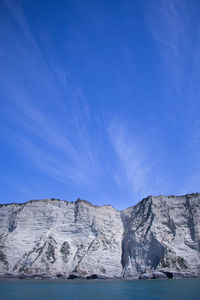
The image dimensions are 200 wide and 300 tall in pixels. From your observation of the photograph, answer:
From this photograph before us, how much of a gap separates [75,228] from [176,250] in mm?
26474

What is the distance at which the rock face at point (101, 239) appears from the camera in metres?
49.0

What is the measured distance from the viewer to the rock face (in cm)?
4903

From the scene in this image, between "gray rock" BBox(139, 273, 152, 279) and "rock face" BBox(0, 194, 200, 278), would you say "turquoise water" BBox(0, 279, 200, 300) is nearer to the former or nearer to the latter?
"gray rock" BBox(139, 273, 152, 279)

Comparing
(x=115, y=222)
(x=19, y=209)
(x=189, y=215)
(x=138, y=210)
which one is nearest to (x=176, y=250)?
(x=189, y=215)

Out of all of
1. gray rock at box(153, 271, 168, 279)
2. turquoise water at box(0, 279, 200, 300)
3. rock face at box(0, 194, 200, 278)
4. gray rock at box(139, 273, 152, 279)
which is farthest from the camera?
rock face at box(0, 194, 200, 278)

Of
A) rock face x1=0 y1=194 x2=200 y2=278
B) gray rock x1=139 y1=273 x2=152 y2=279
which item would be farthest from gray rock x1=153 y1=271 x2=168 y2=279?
gray rock x1=139 y1=273 x2=152 y2=279

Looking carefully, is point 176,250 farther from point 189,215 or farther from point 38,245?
point 38,245

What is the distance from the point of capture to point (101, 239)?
189 feet

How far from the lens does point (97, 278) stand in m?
49.0

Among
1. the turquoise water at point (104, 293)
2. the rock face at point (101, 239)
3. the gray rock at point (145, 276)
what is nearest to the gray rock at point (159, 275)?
the rock face at point (101, 239)

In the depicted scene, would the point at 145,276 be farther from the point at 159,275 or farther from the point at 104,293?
the point at 104,293

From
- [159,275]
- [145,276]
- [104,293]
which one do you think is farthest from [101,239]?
[104,293]

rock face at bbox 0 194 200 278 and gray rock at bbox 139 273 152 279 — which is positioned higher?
rock face at bbox 0 194 200 278

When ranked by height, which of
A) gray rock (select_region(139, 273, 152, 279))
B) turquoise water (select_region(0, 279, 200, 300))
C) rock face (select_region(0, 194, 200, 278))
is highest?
rock face (select_region(0, 194, 200, 278))
